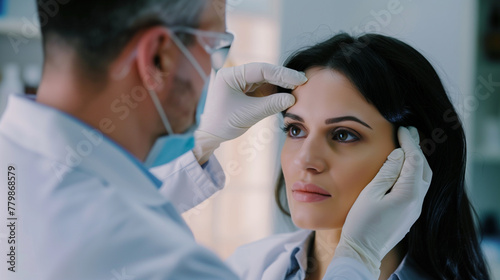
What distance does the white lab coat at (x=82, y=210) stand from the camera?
1.58ft

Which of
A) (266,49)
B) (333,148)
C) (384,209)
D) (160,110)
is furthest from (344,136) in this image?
(266,49)

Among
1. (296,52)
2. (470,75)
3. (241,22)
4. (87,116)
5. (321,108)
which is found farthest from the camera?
(470,75)

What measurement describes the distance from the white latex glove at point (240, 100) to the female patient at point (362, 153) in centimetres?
4

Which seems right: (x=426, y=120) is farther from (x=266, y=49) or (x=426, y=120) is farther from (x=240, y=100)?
(x=266, y=49)

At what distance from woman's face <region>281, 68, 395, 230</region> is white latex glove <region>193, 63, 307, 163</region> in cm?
3

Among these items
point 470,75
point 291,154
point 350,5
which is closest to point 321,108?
point 291,154

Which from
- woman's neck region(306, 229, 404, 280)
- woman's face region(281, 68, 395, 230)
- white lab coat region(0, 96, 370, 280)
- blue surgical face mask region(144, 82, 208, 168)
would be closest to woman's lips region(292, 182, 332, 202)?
woman's face region(281, 68, 395, 230)

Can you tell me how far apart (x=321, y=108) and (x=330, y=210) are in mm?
162

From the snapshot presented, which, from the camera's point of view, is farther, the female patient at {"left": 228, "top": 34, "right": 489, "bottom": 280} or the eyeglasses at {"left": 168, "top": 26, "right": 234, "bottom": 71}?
the female patient at {"left": 228, "top": 34, "right": 489, "bottom": 280}

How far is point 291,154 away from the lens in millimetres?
845

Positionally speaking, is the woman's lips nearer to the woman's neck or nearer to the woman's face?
the woman's face

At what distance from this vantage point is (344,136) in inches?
31.9

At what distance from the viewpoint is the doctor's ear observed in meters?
0.49

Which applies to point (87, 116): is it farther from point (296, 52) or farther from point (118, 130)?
point (296, 52)
